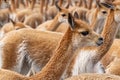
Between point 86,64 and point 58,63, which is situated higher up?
point 58,63

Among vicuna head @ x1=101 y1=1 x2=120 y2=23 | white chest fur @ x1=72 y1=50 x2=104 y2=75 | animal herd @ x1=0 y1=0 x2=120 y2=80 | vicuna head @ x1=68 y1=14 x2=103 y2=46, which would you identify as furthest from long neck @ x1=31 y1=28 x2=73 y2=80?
vicuna head @ x1=101 y1=1 x2=120 y2=23

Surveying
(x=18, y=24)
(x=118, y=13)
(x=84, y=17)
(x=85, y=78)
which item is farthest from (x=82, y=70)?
(x=84, y=17)

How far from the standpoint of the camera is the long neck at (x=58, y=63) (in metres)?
5.89

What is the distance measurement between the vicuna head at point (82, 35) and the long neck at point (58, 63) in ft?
0.34

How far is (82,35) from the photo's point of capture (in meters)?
6.45

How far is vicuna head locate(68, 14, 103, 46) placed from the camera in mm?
6305

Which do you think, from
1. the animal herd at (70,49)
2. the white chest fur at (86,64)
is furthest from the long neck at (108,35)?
the white chest fur at (86,64)

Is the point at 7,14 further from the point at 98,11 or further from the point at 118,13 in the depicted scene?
the point at 118,13

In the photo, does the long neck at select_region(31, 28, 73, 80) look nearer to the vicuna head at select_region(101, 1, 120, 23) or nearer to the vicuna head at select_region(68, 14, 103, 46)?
the vicuna head at select_region(68, 14, 103, 46)

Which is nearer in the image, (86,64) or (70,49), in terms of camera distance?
→ (70,49)

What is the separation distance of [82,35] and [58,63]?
26.1 inches

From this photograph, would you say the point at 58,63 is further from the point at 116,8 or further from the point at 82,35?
the point at 116,8

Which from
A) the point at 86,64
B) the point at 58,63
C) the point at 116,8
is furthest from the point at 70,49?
the point at 116,8

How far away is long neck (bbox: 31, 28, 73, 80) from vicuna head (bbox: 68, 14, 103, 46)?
0.34 ft
